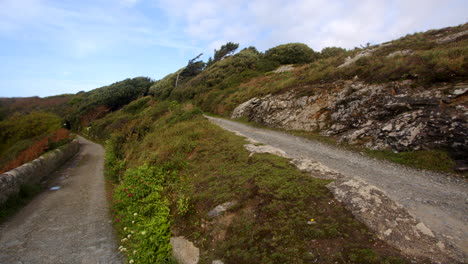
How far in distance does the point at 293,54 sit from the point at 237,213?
104 ft

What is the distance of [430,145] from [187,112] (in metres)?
13.8

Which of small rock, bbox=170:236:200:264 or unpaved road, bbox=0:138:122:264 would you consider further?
unpaved road, bbox=0:138:122:264

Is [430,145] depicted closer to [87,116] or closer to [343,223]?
[343,223]

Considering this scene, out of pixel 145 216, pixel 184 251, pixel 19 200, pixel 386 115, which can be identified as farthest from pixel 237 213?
pixel 19 200

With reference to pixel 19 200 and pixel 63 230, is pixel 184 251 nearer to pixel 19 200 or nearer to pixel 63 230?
pixel 63 230

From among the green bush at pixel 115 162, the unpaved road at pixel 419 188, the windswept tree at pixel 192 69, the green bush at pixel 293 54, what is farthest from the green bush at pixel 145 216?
the windswept tree at pixel 192 69

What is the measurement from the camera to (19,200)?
8.85 meters

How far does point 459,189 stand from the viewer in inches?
212

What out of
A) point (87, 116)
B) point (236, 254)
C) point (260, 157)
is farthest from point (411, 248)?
point (87, 116)

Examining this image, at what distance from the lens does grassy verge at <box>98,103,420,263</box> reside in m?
3.51

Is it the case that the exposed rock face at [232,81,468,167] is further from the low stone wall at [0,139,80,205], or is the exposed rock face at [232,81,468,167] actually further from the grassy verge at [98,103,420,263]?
the low stone wall at [0,139,80,205]

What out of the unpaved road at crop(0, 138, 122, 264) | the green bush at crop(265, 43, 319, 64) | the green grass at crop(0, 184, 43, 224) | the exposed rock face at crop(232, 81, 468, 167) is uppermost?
the green bush at crop(265, 43, 319, 64)

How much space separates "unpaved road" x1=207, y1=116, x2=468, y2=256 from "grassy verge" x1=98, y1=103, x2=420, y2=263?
158cm

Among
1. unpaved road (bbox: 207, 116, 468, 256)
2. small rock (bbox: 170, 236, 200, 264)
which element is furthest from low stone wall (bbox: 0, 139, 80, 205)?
unpaved road (bbox: 207, 116, 468, 256)
